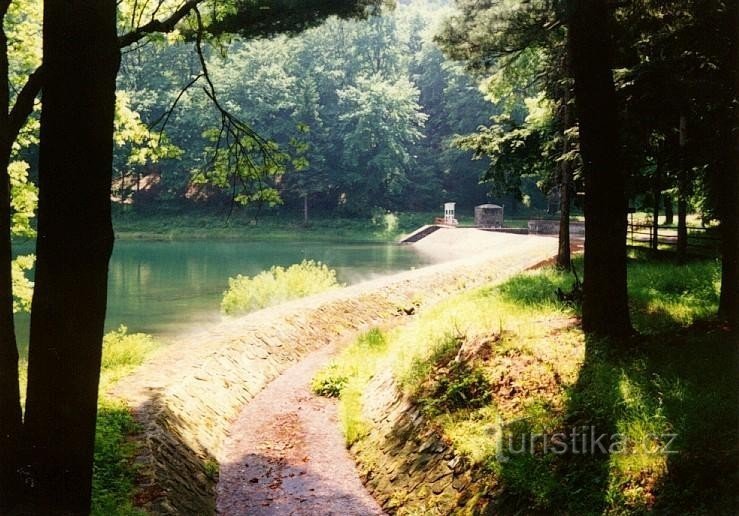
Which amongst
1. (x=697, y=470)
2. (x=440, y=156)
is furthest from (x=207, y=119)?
(x=697, y=470)

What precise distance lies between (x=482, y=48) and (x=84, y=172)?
10.4m

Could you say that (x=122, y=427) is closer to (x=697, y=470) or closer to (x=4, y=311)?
(x=4, y=311)

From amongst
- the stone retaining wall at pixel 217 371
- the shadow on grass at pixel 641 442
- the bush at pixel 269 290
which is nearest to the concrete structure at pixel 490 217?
the stone retaining wall at pixel 217 371

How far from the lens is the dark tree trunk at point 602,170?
24.7 ft

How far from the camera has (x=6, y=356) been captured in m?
4.80

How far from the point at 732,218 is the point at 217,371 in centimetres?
807

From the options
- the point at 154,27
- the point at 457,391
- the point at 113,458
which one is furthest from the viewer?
the point at 154,27

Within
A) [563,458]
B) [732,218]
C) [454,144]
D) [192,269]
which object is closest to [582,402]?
[563,458]

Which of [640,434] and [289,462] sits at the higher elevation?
[640,434]

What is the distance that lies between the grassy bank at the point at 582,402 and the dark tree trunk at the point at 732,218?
13.3 inches

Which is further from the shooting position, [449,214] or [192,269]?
[449,214]

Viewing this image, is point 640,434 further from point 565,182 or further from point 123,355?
point 565,182

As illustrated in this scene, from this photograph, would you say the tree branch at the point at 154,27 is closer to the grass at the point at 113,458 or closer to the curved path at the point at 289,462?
the grass at the point at 113,458

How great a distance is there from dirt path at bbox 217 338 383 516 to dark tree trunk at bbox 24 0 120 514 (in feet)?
10.8
